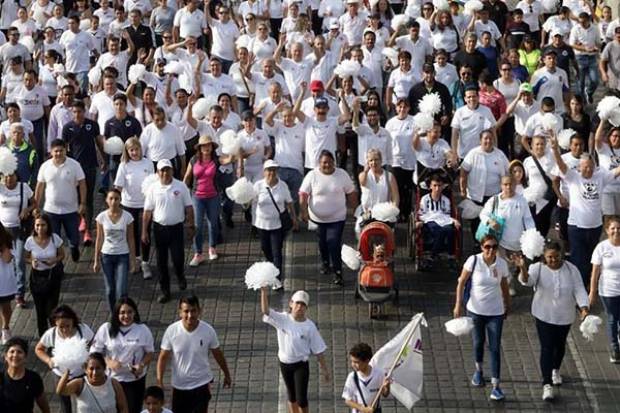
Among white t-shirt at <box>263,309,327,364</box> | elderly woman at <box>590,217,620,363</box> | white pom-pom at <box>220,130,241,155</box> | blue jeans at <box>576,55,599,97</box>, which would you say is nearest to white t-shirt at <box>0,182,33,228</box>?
white pom-pom at <box>220,130,241,155</box>

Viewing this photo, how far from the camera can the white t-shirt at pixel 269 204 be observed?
16125 mm

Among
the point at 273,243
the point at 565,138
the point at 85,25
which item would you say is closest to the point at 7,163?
the point at 273,243

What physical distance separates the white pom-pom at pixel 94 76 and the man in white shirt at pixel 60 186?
3.94m

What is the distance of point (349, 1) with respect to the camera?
75.6 feet

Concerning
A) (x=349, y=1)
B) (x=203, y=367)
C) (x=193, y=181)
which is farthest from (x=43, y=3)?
(x=203, y=367)

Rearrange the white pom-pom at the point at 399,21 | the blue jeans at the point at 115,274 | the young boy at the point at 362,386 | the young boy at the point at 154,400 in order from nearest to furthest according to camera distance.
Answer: the young boy at the point at 154,400 < the young boy at the point at 362,386 < the blue jeans at the point at 115,274 < the white pom-pom at the point at 399,21

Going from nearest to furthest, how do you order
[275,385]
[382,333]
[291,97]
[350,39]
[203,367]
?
[203,367], [275,385], [382,333], [291,97], [350,39]

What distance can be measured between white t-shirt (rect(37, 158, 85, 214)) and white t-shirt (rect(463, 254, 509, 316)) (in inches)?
205

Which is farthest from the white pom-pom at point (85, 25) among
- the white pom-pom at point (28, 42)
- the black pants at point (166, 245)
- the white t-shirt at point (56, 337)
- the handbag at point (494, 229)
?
the white t-shirt at point (56, 337)

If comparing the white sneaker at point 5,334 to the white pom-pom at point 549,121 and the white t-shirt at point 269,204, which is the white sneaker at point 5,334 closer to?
the white t-shirt at point 269,204

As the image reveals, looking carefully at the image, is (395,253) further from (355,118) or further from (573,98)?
(573,98)

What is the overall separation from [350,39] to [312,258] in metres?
6.56

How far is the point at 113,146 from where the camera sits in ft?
57.8

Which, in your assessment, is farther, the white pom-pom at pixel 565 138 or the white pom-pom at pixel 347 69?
the white pom-pom at pixel 347 69
